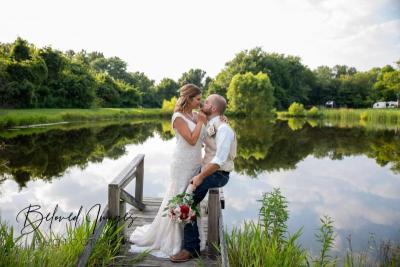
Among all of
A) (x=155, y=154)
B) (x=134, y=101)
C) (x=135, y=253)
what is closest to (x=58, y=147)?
(x=155, y=154)

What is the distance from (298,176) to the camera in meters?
12.3

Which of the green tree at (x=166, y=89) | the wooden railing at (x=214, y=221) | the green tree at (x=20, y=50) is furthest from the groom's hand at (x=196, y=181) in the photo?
the green tree at (x=166, y=89)

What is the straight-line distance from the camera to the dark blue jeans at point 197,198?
151 inches

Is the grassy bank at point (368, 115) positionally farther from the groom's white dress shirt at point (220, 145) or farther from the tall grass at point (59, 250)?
the tall grass at point (59, 250)

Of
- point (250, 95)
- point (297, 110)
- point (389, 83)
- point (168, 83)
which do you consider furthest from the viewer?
point (168, 83)

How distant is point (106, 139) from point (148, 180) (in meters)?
9.79

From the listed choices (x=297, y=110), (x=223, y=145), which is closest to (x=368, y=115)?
(x=297, y=110)

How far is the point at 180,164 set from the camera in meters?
4.06

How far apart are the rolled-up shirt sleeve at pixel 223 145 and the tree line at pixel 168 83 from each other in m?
26.9

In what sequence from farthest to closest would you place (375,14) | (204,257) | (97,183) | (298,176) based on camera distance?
(298,176)
(97,183)
(375,14)
(204,257)

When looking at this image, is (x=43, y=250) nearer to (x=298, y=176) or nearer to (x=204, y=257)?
(x=204, y=257)

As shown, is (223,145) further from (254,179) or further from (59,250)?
(254,179)

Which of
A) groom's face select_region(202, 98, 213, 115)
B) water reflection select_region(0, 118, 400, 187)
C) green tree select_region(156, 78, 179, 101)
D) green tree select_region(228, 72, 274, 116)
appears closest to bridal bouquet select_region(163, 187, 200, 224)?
groom's face select_region(202, 98, 213, 115)

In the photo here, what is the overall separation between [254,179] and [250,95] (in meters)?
42.8
